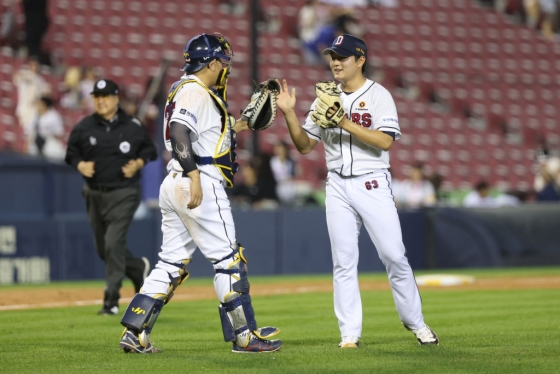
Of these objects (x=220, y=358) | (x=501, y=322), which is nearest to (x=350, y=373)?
(x=220, y=358)

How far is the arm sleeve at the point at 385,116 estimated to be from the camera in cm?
638

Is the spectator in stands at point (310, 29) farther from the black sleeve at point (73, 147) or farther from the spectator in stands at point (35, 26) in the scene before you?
the black sleeve at point (73, 147)

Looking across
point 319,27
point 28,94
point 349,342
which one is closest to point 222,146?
point 349,342

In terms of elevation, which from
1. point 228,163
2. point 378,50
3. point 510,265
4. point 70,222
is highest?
point 378,50

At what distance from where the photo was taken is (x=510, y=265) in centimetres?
1590

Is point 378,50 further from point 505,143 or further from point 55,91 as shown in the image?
point 55,91

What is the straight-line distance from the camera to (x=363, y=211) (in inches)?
252

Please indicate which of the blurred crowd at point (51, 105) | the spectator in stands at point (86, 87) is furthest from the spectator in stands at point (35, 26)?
the spectator in stands at point (86, 87)

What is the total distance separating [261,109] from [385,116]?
85 cm

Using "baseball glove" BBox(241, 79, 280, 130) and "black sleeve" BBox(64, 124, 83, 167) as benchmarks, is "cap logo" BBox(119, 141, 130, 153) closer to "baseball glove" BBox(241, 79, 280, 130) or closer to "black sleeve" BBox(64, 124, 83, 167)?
"black sleeve" BBox(64, 124, 83, 167)

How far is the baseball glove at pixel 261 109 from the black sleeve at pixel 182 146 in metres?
0.61

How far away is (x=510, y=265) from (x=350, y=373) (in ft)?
37.0

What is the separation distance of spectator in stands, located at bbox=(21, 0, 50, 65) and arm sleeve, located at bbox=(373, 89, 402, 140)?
15479 mm

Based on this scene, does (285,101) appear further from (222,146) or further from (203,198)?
(203,198)
